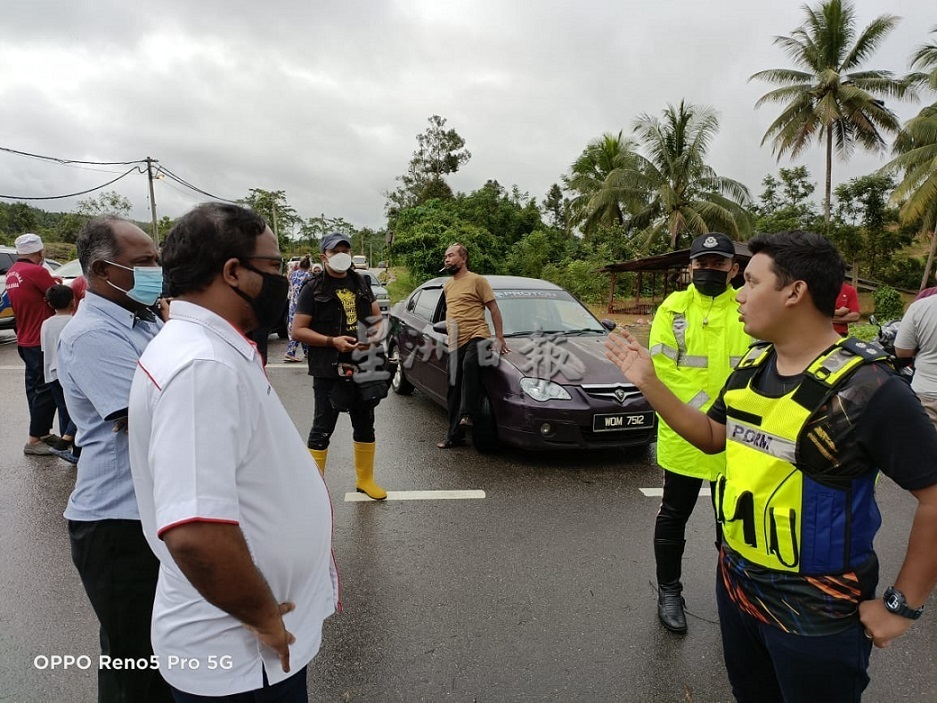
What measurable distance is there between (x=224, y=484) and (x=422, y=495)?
3265 millimetres

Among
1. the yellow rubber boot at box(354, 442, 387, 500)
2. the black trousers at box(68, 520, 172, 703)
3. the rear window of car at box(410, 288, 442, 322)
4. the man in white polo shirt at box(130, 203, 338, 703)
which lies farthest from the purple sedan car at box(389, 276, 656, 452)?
the man in white polo shirt at box(130, 203, 338, 703)


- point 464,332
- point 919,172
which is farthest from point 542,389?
point 919,172

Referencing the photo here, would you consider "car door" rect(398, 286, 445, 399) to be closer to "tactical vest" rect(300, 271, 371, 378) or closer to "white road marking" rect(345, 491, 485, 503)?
"white road marking" rect(345, 491, 485, 503)

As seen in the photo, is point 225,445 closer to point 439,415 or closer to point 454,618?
point 454,618

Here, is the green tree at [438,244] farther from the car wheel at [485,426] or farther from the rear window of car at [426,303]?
the car wheel at [485,426]

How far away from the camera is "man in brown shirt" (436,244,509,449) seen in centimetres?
501

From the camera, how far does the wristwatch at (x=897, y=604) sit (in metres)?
1.38

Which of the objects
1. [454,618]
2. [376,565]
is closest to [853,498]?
[454,618]

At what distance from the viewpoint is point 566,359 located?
4988 mm

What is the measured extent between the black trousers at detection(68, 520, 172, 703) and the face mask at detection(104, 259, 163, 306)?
0.77 metres

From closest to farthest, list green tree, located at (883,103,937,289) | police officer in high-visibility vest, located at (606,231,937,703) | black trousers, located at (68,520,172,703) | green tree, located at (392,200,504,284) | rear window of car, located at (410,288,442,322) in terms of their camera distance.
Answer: police officer in high-visibility vest, located at (606,231,937,703)
black trousers, located at (68,520,172,703)
rear window of car, located at (410,288,442,322)
green tree, located at (883,103,937,289)
green tree, located at (392,200,504,284)

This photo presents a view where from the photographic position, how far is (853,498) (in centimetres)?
141

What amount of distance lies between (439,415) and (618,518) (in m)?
2.95

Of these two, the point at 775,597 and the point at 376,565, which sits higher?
the point at 775,597
